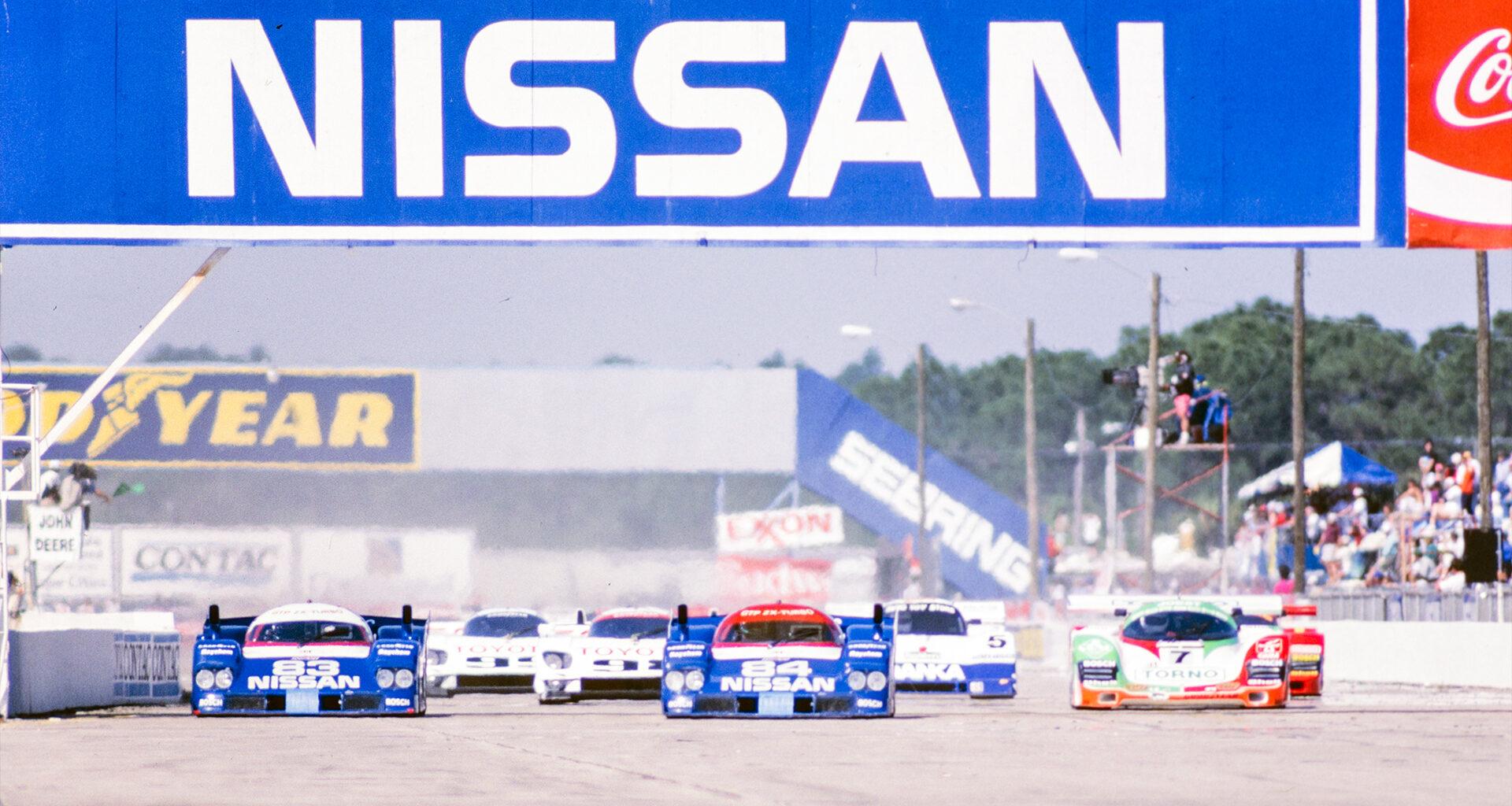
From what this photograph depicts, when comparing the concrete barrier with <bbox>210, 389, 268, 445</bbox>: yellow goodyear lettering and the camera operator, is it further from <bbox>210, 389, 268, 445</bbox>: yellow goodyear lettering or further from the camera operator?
<bbox>210, 389, 268, 445</bbox>: yellow goodyear lettering

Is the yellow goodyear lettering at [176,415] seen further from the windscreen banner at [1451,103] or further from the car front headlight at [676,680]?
the windscreen banner at [1451,103]

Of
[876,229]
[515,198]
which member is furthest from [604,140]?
[876,229]

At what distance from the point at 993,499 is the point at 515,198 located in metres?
40.4

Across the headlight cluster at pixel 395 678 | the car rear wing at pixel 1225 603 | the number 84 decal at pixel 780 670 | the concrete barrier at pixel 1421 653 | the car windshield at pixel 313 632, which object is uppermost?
the car rear wing at pixel 1225 603

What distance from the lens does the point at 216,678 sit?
23078 mm

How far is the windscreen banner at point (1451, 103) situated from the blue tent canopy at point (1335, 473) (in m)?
30.3

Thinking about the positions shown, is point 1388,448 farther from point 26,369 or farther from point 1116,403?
point 26,369

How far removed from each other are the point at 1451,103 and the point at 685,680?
8824 millimetres

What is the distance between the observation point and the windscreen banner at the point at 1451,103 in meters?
17.4

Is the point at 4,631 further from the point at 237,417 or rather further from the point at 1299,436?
the point at 237,417

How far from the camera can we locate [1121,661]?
24.3 meters

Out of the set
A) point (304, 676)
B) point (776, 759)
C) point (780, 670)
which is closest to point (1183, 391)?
point (780, 670)

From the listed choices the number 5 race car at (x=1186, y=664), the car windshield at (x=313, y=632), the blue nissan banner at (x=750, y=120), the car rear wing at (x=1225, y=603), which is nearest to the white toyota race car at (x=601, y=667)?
the car windshield at (x=313, y=632)

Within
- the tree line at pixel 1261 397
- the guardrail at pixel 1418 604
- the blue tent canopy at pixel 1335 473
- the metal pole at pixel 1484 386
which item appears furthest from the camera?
the tree line at pixel 1261 397
